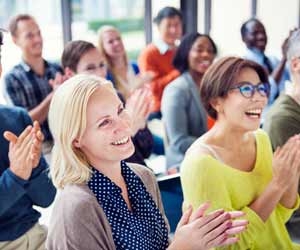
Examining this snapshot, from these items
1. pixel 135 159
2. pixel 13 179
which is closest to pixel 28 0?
pixel 135 159

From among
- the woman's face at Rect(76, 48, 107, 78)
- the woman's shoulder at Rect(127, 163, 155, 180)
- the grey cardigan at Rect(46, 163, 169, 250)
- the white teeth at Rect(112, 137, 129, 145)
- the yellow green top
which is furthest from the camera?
the woman's face at Rect(76, 48, 107, 78)

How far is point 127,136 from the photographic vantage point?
4.14 ft

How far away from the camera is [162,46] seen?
4.10m

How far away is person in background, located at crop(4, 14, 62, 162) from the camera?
9.12 feet

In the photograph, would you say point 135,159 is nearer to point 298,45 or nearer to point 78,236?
point 298,45

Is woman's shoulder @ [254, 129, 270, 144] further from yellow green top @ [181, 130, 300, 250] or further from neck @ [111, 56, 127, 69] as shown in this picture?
neck @ [111, 56, 127, 69]

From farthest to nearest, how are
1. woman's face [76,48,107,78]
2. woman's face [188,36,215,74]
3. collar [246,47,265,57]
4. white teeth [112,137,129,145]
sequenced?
collar [246,47,265,57], woman's face [188,36,215,74], woman's face [76,48,107,78], white teeth [112,137,129,145]

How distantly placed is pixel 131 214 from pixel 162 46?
117 inches

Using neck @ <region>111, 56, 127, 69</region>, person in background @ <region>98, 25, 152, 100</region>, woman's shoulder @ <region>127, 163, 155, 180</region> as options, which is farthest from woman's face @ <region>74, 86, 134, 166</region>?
neck @ <region>111, 56, 127, 69</region>

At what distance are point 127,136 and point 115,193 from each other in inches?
5.8

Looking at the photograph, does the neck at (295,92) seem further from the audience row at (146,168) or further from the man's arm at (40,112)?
the man's arm at (40,112)

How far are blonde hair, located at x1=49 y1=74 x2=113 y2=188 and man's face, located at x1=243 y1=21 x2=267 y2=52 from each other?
3.05 m

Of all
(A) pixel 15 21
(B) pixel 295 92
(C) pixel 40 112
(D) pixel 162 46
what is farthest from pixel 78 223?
(D) pixel 162 46

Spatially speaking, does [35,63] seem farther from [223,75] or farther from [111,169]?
[111,169]
